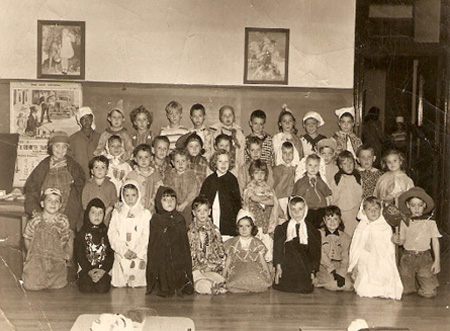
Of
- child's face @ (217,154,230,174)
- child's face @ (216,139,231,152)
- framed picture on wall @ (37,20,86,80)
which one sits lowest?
child's face @ (217,154,230,174)

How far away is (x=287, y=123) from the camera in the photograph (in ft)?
22.7

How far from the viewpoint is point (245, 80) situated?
7.86 metres

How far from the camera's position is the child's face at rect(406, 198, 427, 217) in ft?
19.7

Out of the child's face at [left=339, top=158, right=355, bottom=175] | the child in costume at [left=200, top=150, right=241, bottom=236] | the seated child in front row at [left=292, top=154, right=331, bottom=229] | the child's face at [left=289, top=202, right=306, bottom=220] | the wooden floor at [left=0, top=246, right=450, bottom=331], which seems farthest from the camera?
the child's face at [left=339, top=158, right=355, bottom=175]

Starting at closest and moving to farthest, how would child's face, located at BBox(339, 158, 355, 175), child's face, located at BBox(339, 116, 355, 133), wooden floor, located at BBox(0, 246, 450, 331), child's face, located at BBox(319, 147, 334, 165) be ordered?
wooden floor, located at BBox(0, 246, 450, 331) → child's face, located at BBox(339, 158, 355, 175) → child's face, located at BBox(319, 147, 334, 165) → child's face, located at BBox(339, 116, 355, 133)

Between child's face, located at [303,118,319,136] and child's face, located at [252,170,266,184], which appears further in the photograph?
child's face, located at [303,118,319,136]

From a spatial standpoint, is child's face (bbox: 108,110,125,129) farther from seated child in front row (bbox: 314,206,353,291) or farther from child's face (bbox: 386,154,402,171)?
child's face (bbox: 386,154,402,171)

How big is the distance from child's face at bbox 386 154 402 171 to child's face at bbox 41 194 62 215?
3.04m

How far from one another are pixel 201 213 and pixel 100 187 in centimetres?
103

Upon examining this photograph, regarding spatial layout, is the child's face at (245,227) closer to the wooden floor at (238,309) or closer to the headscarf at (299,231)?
the headscarf at (299,231)

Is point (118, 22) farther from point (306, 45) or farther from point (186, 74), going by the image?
point (306, 45)

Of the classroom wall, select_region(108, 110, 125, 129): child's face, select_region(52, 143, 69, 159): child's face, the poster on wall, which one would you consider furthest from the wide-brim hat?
the poster on wall

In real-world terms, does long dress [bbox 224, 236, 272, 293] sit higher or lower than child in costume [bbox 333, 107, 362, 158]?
lower

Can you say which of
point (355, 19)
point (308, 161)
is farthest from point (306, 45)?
point (308, 161)
